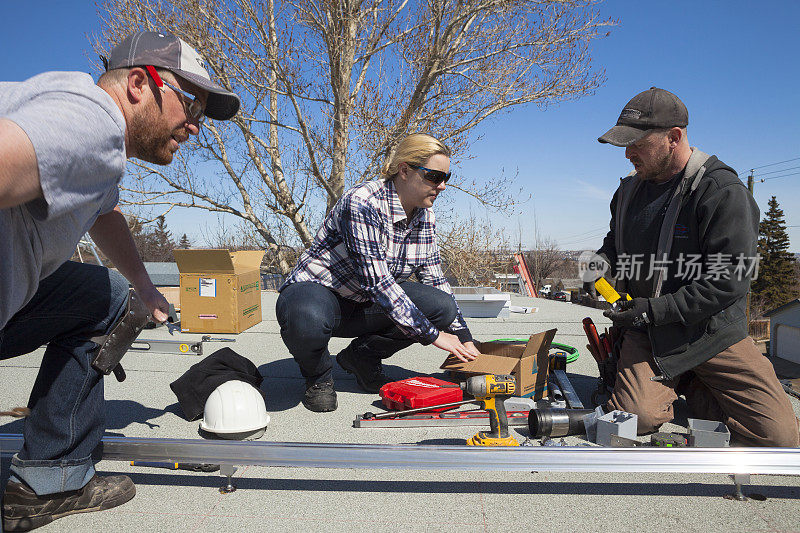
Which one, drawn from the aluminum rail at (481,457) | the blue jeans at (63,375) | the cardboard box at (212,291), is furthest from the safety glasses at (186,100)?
the cardboard box at (212,291)

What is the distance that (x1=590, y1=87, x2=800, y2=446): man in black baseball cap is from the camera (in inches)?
83.5

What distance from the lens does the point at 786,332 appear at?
364 centimetres

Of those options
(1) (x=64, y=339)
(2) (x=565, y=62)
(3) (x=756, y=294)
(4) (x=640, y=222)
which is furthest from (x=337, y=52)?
(3) (x=756, y=294)

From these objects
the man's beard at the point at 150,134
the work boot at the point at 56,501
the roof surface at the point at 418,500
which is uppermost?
the man's beard at the point at 150,134

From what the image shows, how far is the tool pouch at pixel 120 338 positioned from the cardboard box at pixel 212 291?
2.74 metres

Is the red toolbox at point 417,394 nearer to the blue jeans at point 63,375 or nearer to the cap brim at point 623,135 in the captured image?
the blue jeans at point 63,375

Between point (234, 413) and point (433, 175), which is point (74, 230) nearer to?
point (234, 413)

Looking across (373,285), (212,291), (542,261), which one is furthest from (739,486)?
(542,261)

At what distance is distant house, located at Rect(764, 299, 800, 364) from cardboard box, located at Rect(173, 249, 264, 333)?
4.51m

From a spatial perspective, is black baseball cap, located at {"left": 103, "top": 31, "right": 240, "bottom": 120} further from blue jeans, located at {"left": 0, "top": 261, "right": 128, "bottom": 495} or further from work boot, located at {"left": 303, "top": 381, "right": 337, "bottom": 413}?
work boot, located at {"left": 303, "top": 381, "right": 337, "bottom": 413}

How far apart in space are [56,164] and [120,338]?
0.90 metres

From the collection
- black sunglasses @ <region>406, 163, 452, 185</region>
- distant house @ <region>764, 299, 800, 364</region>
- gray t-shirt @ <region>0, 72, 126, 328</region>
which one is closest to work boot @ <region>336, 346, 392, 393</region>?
black sunglasses @ <region>406, 163, 452, 185</region>


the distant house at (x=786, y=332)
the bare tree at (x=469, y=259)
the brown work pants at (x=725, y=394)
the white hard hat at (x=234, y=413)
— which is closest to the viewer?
the brown work pants at (x=725, y=394)

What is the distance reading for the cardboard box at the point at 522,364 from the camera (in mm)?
2559
